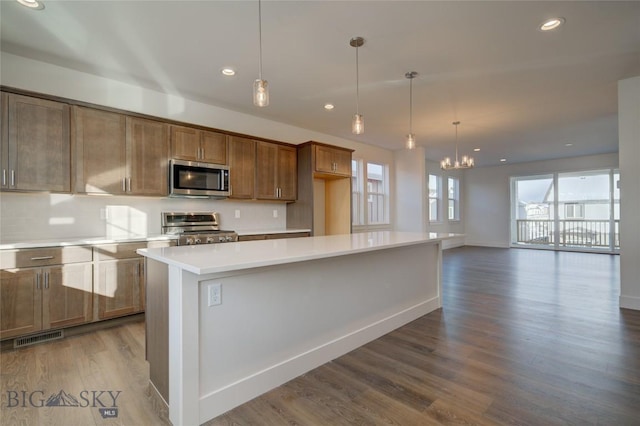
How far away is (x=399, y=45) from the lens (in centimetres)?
282

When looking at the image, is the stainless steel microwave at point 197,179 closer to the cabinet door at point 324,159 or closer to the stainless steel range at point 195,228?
the stainless steel range at point 195,228

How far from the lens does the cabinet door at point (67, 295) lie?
2.70m

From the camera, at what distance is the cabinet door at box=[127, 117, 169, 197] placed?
11.1 ft

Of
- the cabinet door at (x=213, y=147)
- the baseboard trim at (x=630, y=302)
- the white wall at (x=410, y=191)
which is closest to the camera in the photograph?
the baseboard trim at (x=630, y=302)

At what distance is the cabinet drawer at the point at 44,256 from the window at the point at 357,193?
15.6 feet

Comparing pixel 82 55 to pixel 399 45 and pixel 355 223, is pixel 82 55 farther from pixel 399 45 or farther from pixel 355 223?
pixel 355 223

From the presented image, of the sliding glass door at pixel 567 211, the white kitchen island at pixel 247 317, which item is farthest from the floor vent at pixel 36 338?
the sliding glass door at pixel 567 211

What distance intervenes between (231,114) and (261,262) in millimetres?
3565

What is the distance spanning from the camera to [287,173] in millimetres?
4883

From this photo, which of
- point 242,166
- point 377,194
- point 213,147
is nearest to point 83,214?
point 213,147

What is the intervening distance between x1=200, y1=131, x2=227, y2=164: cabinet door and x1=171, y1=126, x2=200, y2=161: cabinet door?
0.21ft

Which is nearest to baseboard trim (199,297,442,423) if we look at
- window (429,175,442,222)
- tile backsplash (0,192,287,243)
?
tile backsplash (0,192,287,243)

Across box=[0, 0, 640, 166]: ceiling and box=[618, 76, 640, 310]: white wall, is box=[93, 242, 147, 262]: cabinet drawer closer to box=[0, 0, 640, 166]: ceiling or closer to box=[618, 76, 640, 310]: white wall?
box=[0, 0, 640, 166]: ceiling

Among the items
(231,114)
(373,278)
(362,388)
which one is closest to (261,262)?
(362,388)
